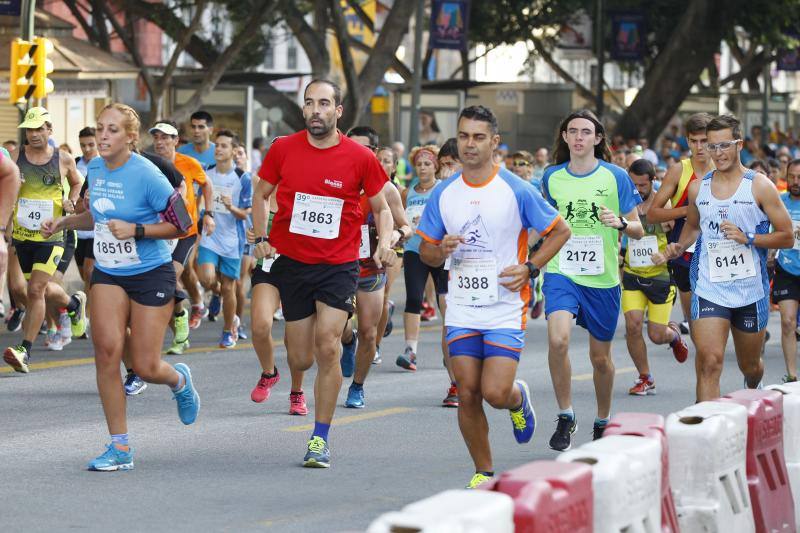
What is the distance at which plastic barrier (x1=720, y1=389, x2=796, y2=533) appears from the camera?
6879 millimetres

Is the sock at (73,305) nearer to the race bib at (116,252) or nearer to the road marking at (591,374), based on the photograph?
the road marking at (591,374)

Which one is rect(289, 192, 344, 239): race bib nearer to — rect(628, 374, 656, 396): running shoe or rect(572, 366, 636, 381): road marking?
rect(628, 374, 656, 396): running shoe

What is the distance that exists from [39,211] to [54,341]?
1.46 metres

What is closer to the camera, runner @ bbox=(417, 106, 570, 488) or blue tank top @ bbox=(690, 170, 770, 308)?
runner @ bbox=(417, 106, 570, 488)

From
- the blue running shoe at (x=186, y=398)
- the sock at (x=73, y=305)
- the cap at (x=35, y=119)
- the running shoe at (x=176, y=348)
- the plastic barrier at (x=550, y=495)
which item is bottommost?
the running shoe at (x=176, y=348)

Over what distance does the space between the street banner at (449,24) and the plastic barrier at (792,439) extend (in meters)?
27.1

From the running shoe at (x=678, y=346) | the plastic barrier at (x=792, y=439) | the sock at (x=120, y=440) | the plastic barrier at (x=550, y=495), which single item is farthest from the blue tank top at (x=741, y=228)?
the plastic barrier at (x=550, y=495)

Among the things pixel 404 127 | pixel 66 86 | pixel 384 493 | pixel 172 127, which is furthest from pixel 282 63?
pixel 384 493

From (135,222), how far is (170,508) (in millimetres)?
1759

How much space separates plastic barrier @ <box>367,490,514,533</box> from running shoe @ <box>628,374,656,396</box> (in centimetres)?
749

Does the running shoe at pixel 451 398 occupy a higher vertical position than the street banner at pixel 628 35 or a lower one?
lower

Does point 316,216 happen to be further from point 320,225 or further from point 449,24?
point 449,24

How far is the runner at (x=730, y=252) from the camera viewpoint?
9.13 m

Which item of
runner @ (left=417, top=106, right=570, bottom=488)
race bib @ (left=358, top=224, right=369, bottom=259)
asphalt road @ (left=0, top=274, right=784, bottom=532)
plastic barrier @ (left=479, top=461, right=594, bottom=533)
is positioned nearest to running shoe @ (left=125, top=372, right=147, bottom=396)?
asphalt road @ (left=0, top=274, right=784, bottom=532)
